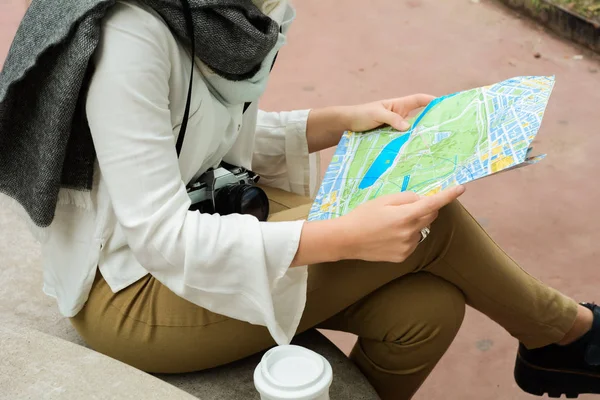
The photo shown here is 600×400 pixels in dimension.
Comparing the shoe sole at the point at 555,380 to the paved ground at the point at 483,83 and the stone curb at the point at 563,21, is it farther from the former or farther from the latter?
the stone curb at the point at 563,21

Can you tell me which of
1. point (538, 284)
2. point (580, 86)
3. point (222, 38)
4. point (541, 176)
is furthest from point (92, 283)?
point (580, 86)

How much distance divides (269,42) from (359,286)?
364 millimetres

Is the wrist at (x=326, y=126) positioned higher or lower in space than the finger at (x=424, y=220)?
lower

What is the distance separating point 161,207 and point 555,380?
2.72ft

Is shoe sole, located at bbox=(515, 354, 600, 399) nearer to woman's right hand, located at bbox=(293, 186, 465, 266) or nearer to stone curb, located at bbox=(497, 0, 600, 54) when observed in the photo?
woman's right hand, located at bbox=(293, 186, 465, 266)

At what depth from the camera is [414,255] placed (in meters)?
1.14

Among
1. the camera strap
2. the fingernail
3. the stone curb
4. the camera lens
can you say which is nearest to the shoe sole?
the fingernail

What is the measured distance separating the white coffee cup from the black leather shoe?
24.6 inches

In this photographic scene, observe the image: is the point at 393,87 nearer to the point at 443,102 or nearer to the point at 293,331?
the point at 443,102

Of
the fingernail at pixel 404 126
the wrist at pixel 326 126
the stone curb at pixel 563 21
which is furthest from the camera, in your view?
the stone curb at pixel 563 21

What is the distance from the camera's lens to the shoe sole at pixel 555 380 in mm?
1413

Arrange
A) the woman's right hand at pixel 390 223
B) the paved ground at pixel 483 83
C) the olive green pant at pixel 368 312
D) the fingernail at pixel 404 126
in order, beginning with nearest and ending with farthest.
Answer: the woman's right hand at pixel 390 223
the olive green pant at pixel 368 312
the fingernail at pixel 404 126
the paved ground at pixel 483 83

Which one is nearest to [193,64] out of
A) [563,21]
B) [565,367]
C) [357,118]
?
[357,118]

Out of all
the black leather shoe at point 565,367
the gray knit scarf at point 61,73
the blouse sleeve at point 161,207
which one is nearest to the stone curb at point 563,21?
the black leather shoe at point 565,367
